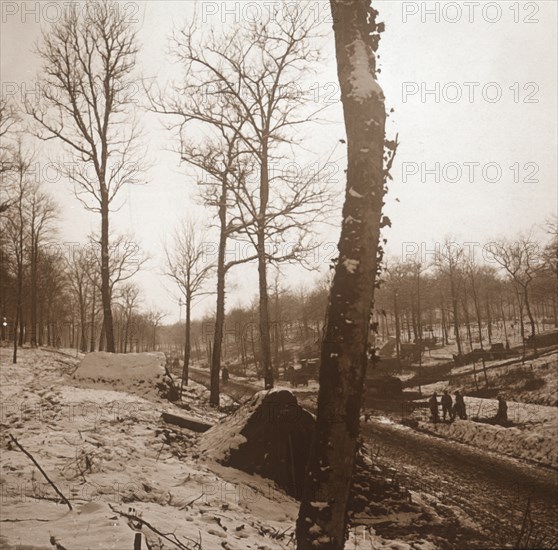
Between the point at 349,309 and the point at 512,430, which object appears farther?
the point at 512,430

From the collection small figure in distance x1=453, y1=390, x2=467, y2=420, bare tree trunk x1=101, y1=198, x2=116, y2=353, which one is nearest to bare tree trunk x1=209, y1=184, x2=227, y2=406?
bare tree trunk x1=101, y1=198, x2=116, y2=353

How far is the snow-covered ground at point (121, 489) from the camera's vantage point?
412 centimetres

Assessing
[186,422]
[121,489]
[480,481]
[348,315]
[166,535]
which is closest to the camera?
[348,315]

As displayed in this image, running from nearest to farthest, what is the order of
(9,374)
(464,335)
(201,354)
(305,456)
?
(305,456) → (9,374) → (464,335) → (201,354)

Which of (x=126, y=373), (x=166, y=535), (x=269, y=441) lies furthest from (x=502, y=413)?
(x=166, y=535)

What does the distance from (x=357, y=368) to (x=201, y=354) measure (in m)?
90.9

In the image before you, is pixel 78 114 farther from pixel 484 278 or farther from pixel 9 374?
pixel 484 278

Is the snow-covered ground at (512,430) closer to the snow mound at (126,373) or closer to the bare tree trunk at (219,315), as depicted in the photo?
the bare tree trunk at (219,315)

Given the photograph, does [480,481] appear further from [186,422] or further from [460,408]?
[460,408]

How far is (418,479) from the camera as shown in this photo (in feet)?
34.1

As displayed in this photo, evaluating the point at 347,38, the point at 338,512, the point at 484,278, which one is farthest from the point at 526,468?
the point at 484,278

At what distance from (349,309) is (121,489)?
14.6ft

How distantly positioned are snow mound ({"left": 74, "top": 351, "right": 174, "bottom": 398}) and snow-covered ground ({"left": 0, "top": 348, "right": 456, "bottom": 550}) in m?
2.91

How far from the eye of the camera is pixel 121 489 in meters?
5.52
